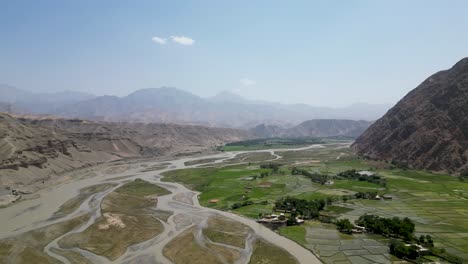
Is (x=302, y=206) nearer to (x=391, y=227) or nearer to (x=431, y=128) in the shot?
(x=391, y=227)

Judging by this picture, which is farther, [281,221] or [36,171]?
[36,171]

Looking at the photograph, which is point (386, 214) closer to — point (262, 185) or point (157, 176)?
point (262, 185)

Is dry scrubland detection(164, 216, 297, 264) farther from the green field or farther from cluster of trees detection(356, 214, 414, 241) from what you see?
cluster of trees detection(356, 214, 414, 241)

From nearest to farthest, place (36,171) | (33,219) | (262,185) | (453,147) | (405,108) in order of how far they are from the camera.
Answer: (33,219) → (262,185) → (453,147) → (36,171) → (405,108)

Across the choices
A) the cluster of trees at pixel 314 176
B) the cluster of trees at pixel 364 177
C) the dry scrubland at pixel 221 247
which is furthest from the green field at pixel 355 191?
the dry scrubland at pixel 221 247

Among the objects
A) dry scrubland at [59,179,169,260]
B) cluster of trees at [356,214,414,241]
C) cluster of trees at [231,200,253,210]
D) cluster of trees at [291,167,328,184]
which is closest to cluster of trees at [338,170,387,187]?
cluster of trees at [291,167,328,184]

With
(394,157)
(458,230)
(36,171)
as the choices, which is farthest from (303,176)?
(36,171)

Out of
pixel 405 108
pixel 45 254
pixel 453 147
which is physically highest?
pixel 405 108
